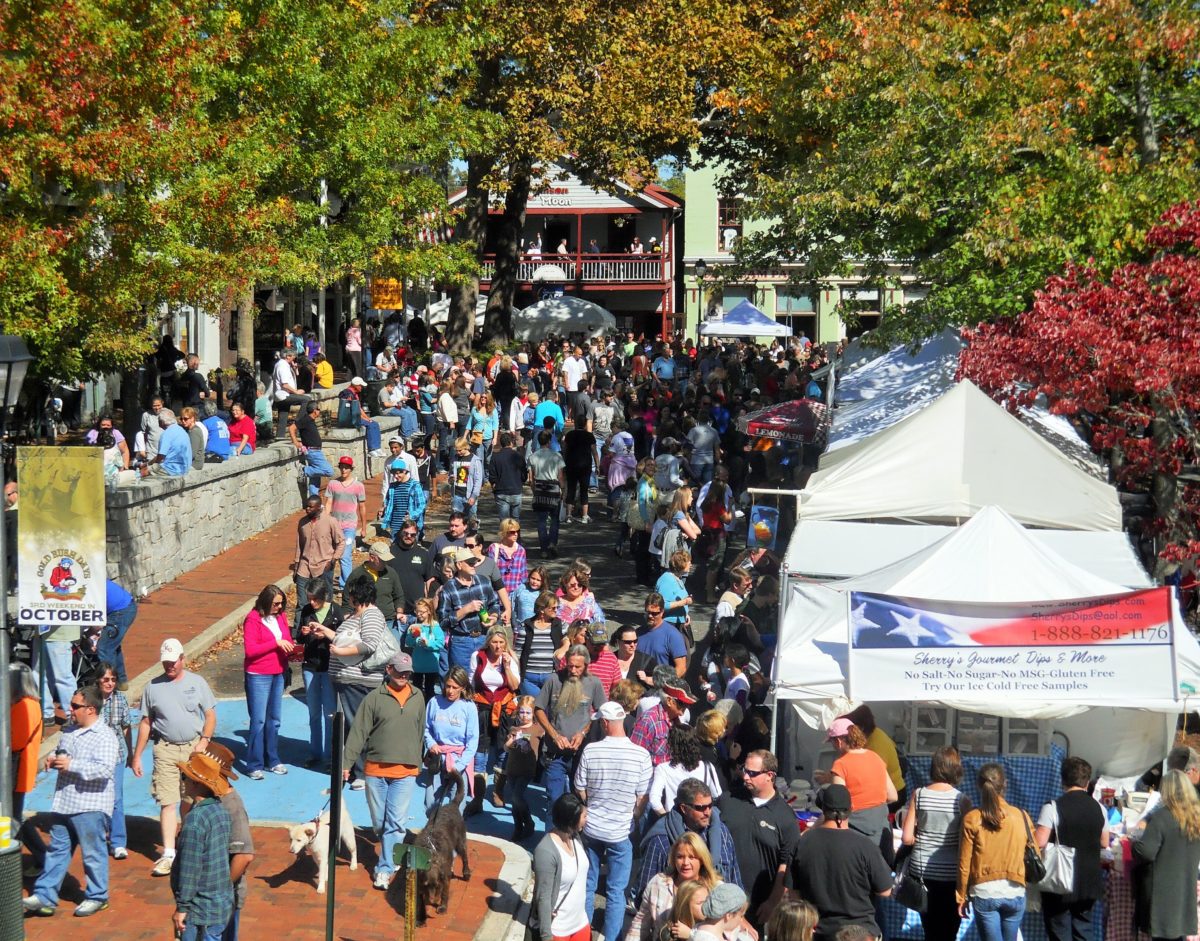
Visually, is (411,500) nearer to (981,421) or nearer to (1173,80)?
(981,421)

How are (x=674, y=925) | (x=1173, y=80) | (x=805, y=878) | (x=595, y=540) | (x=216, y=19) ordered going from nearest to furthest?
(x=674, y=925), (x=805, y=878), (x=1173, y=80), (x=216, y=19), (x=595, y=540)

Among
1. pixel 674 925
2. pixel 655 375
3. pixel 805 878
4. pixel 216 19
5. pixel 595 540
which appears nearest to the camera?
pixel 674 925

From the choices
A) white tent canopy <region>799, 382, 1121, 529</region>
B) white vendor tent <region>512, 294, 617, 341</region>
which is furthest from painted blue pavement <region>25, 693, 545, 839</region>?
white vendor tent <region>512, 294, 617, 341</region>

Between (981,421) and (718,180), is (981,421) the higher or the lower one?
the lower one

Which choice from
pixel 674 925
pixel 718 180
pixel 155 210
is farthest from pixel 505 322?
pixel 674 925

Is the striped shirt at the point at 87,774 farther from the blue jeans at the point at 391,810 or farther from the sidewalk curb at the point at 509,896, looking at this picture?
the sidewalk curb at the point at 509,896

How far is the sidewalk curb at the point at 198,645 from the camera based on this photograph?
12008 millimetres

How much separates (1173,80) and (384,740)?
11.7 metres

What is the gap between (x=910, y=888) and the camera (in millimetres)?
8547

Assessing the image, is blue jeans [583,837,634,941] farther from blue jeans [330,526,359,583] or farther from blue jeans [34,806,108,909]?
blue jeans [330,526,359,583]

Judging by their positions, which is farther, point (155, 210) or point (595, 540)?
point (595, 540)

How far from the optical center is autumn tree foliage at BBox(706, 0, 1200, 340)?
14.7 m

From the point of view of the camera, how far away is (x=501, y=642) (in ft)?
→ 37.1

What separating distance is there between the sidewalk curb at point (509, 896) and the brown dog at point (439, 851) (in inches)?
13.2
